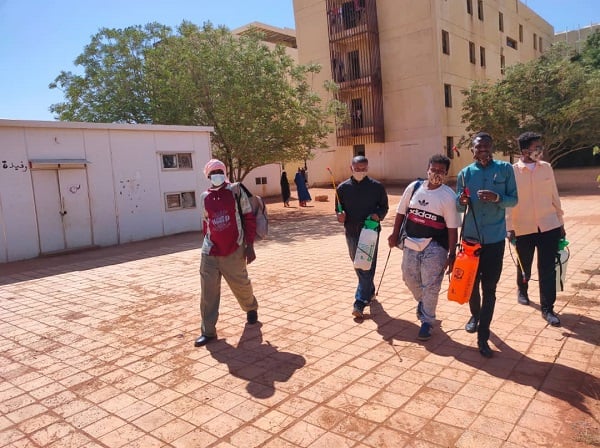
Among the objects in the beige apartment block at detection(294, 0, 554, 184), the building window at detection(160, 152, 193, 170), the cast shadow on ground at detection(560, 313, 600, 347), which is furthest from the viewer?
the beige apartment block at detection(294, 0, 554, 184)

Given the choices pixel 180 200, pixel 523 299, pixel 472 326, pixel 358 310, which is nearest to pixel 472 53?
pixel 180 200

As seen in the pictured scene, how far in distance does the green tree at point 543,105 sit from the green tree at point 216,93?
748 cm

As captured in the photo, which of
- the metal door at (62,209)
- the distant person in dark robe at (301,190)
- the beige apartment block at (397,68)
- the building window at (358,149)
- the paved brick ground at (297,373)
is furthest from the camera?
the building window at (358,149)

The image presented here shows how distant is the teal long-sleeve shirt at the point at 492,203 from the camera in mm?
3852

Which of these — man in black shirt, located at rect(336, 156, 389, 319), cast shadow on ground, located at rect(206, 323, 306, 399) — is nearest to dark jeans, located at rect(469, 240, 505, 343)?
man in black shirt, located at rect(336, 156, 389, 319)

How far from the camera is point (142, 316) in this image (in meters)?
5.72

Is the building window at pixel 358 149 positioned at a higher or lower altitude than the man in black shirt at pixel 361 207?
higher

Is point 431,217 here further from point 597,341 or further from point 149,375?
point 149,375

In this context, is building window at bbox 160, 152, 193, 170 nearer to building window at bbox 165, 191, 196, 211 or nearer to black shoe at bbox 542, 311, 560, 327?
building window at bbox 165, 191, 196, 211

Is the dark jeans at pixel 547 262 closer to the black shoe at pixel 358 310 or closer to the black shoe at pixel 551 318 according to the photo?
the black shoe at pixel 551 318

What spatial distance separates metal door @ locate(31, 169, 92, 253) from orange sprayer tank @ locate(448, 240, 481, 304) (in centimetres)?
1009

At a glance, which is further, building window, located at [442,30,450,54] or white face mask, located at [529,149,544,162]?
building window, located at [442,30,450,54]

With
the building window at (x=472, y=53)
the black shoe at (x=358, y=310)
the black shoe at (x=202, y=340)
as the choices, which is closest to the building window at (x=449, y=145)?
the building window at (x=472, y=53)

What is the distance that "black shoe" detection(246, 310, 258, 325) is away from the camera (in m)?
5.08
